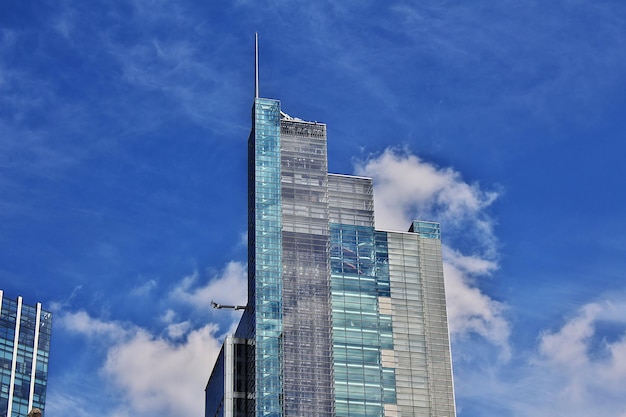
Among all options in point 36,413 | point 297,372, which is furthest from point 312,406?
point 36,413

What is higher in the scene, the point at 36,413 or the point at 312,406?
the point at 312,406

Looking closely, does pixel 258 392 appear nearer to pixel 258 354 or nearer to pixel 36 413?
pixel 258 354

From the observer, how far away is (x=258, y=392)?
19712 centimetres

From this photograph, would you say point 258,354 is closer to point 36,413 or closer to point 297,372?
point 297,372

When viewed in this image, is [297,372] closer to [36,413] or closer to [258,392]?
[258,392]

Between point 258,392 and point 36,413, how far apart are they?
149364mm

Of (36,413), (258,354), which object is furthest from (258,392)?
(36,413)

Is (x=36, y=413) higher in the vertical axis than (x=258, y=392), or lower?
lower

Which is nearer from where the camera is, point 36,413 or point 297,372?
point 36,413

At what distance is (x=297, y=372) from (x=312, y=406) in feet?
20.7

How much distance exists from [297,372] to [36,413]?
151922 millimetres

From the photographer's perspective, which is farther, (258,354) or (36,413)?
(258,354)

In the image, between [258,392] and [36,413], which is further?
[258,392]

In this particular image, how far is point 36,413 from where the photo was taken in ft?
162
